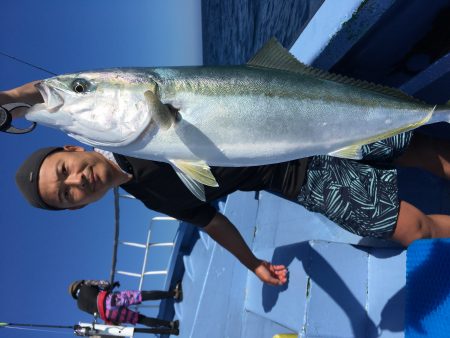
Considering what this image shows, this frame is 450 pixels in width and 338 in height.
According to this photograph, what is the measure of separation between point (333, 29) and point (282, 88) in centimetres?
79

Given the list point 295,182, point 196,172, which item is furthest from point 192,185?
point 295,182

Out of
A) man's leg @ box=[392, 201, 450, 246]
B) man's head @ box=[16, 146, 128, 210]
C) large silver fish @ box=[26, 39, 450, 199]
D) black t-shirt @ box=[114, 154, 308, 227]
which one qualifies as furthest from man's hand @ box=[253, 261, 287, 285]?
large silver fish @ box=[26, 39, 450, 199]

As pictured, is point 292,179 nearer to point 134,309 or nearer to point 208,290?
point 208,290

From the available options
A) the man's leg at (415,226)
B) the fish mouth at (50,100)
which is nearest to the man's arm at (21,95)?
the fish mouth at (50,100)

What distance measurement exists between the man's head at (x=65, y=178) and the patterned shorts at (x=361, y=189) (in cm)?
108

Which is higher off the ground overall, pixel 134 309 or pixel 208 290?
pixel 208 290

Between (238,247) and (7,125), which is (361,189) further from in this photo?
(7,125)

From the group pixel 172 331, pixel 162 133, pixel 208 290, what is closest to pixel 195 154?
pixel 162 133

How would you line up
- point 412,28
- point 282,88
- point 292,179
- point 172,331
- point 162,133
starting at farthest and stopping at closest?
point 172,331 < point 292,179 < point 412,28 < point 282,88 < point 162,133

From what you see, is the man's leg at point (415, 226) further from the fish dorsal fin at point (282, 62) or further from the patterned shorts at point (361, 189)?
the fish dorsal fin at point (282, 62)

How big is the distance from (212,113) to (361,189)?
1.01 meters

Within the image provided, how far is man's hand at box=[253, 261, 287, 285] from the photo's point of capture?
250 centimetres

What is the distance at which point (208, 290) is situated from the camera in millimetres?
3830

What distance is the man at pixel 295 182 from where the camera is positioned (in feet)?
6.13
